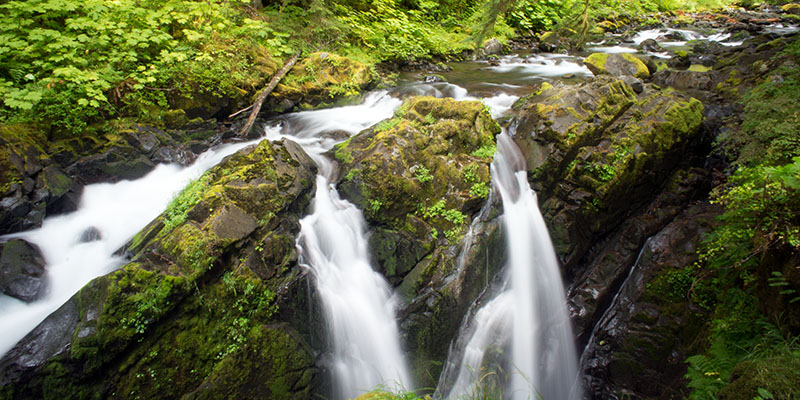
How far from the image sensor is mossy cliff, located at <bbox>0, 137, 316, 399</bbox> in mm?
3197

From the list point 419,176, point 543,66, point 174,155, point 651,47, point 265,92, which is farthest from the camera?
point 651,47

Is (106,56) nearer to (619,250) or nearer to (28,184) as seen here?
(28,184)

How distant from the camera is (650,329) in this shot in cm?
451

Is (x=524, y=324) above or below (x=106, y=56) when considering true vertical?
below

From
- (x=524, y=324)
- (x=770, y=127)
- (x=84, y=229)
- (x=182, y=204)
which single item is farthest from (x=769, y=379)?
(x=84, y=229)

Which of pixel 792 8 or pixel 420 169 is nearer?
pixel 420 169

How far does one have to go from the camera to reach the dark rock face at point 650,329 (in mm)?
4246

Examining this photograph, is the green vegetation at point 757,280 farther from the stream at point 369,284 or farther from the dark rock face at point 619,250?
the stream at point 369,284

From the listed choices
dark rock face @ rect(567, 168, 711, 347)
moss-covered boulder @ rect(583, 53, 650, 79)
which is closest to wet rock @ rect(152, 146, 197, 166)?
dark rock face @ rect(567, 168, 711, 347)

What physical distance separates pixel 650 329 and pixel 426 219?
3.41 metres

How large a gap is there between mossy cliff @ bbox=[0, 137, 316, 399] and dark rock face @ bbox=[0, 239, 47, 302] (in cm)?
72

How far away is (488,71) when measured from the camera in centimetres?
1117

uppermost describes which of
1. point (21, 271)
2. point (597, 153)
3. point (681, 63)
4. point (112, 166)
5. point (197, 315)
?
point (681, 63)

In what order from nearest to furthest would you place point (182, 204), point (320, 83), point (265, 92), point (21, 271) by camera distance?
point (21, 271), point (182, 204), point (265, 92), point (320, 83)
